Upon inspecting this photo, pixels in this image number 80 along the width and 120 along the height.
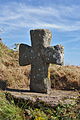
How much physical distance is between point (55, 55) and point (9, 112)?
1.62m

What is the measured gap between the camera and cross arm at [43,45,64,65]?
643 centimetres

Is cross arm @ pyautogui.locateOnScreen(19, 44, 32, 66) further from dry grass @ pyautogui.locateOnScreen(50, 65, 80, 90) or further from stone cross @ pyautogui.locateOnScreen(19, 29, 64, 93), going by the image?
dry grass @ pyautogui.locateOnScreen(50, 65, 80, 90)

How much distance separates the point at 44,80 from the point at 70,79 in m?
1.64

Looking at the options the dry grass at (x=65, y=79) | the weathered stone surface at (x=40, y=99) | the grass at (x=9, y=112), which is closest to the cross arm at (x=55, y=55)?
the weathered stone surface at (x=40, y=99)

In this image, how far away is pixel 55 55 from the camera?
650 centimetres

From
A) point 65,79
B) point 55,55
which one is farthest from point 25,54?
point 65,79

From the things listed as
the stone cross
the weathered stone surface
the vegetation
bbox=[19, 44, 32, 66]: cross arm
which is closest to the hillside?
bbox=[19, 44, 32, 66]: cross arm

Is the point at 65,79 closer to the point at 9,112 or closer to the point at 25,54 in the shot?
the point at 25,54

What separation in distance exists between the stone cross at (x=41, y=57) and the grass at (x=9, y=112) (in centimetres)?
104

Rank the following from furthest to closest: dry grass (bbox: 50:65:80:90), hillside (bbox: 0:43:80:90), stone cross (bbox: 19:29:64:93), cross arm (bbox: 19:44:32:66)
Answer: dry grass (bbox: 50:65:80:90)
hillside (bbox: 0:43:80:90)
cross arm (bbox: 19:44:32:66)
stone cross (bbox: 19:29:64:93)

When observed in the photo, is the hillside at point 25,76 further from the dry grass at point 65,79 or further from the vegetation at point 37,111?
the vegetation at point 37,111

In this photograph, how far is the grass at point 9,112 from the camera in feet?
18.1

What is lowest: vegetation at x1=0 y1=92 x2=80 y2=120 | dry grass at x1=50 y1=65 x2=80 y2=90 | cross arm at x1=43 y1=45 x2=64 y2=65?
vegetation at x1=0 y1=92 x2=80 y2=120

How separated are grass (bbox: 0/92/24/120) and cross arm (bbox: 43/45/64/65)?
130cm
